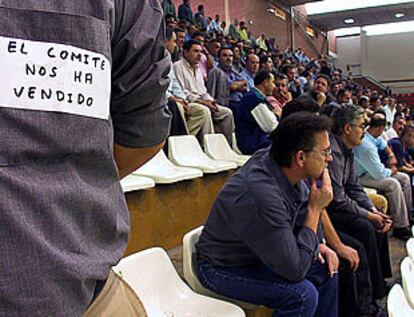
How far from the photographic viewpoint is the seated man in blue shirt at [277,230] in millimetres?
1403

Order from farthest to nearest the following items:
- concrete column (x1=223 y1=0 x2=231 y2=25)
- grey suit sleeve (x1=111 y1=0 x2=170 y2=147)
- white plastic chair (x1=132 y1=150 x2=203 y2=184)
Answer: concrete column (x1=223 y1=0 x2=231 y2=25)
white plastic chair (x1=132 y1=150 x2=203 y2=184)
grey suit sleeve (x1=111 y1=0 x2=170 y2=147)

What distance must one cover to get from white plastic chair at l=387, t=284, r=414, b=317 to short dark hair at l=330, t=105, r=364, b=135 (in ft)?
4.77

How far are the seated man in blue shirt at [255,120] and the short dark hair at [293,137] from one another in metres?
1.44

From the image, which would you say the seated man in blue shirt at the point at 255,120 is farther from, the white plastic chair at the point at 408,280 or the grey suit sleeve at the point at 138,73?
the grey suit sleeve at the point at 138,73

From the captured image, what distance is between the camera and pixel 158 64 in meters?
0.57

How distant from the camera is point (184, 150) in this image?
2773mm

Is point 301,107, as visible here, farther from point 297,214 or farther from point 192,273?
point 192,273

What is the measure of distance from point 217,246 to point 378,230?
122 centimetres

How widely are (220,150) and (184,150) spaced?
1.53ft

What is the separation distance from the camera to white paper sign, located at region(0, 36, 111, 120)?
409 mm

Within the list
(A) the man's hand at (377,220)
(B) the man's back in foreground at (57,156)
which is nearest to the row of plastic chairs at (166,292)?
(B) the man's back in foreground at (57,156)

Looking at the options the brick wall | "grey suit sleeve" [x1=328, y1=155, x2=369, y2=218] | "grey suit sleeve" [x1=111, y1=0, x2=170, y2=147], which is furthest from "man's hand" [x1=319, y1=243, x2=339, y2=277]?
→ the brick wall

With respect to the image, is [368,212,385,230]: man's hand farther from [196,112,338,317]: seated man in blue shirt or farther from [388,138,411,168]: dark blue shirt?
[388,138,411,168]: dark blue shirt

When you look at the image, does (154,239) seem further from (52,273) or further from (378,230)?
(52,273)
